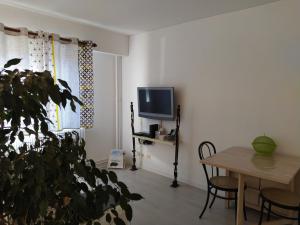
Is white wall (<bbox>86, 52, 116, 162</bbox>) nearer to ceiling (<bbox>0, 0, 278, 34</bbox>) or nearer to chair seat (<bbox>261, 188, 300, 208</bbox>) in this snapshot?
ceiling (<bbox>0, 0, 278, 34</bbox>)

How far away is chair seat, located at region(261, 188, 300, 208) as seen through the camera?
6.98 feet

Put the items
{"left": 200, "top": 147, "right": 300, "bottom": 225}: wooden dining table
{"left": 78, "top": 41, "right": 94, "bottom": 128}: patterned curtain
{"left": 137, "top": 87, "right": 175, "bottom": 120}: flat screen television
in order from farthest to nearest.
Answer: {"left": 78, "top": 41, "right": 94, "bottom": 128}: patterned curtain
{"left": 137, "top": 87, "right": 175, "bottom": 120}: flat screen television
{"left": 200, "top": 147, "right": 300, "bottom": 225}: wooden dining table

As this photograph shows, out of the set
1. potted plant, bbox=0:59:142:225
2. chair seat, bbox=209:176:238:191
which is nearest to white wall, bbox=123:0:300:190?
chair seat, bbox=209:176:238:191

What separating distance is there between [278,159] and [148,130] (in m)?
2.30

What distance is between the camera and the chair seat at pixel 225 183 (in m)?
2.56

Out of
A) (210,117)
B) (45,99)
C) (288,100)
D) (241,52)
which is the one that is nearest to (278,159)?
(288,100)

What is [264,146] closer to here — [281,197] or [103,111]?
[281,197]

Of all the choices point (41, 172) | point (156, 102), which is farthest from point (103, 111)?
point (41, 172)

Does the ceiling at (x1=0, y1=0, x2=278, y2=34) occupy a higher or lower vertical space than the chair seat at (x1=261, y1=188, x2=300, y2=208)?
higher

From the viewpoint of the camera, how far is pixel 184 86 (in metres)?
3.67

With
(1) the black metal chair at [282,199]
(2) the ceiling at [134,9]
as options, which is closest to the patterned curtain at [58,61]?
(2) the ceiling at [134,9]

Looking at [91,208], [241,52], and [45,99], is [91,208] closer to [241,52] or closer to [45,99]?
[45,99]

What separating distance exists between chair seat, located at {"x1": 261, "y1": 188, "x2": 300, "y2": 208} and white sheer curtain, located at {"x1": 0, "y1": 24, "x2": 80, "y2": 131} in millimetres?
2540

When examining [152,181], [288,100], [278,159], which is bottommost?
[152,181]
